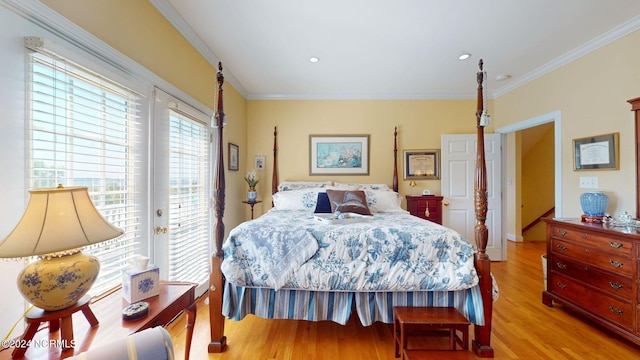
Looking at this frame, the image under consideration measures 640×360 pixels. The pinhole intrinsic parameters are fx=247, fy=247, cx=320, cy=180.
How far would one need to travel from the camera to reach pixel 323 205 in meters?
2.99

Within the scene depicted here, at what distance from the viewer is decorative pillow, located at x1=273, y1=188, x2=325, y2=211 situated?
3.19 meters

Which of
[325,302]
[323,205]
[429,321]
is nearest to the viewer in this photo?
[429,321]

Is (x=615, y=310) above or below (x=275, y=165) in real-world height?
below

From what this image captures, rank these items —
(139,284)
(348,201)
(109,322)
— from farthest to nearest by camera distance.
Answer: (348,201)
(139,284)
(109,322)

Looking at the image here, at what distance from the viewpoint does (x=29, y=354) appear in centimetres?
86

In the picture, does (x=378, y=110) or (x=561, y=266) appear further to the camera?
(x=378, y=110)

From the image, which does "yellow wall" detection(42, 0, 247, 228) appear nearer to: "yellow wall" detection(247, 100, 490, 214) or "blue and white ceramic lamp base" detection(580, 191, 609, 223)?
"yellow wall" detection(247, 100, 490, 214)

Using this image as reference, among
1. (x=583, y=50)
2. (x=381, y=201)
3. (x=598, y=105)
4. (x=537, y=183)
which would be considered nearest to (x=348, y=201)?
(x=381, y=201)

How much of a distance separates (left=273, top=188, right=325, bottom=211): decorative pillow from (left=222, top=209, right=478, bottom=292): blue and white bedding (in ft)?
4.60

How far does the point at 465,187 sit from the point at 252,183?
10.6ft

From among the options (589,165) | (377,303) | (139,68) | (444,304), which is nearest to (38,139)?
(139,68)

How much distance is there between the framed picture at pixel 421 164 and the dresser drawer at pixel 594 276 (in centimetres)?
181

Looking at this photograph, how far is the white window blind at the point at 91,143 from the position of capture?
113 centimetres

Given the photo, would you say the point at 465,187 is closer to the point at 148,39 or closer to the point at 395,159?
the point at 395,159
